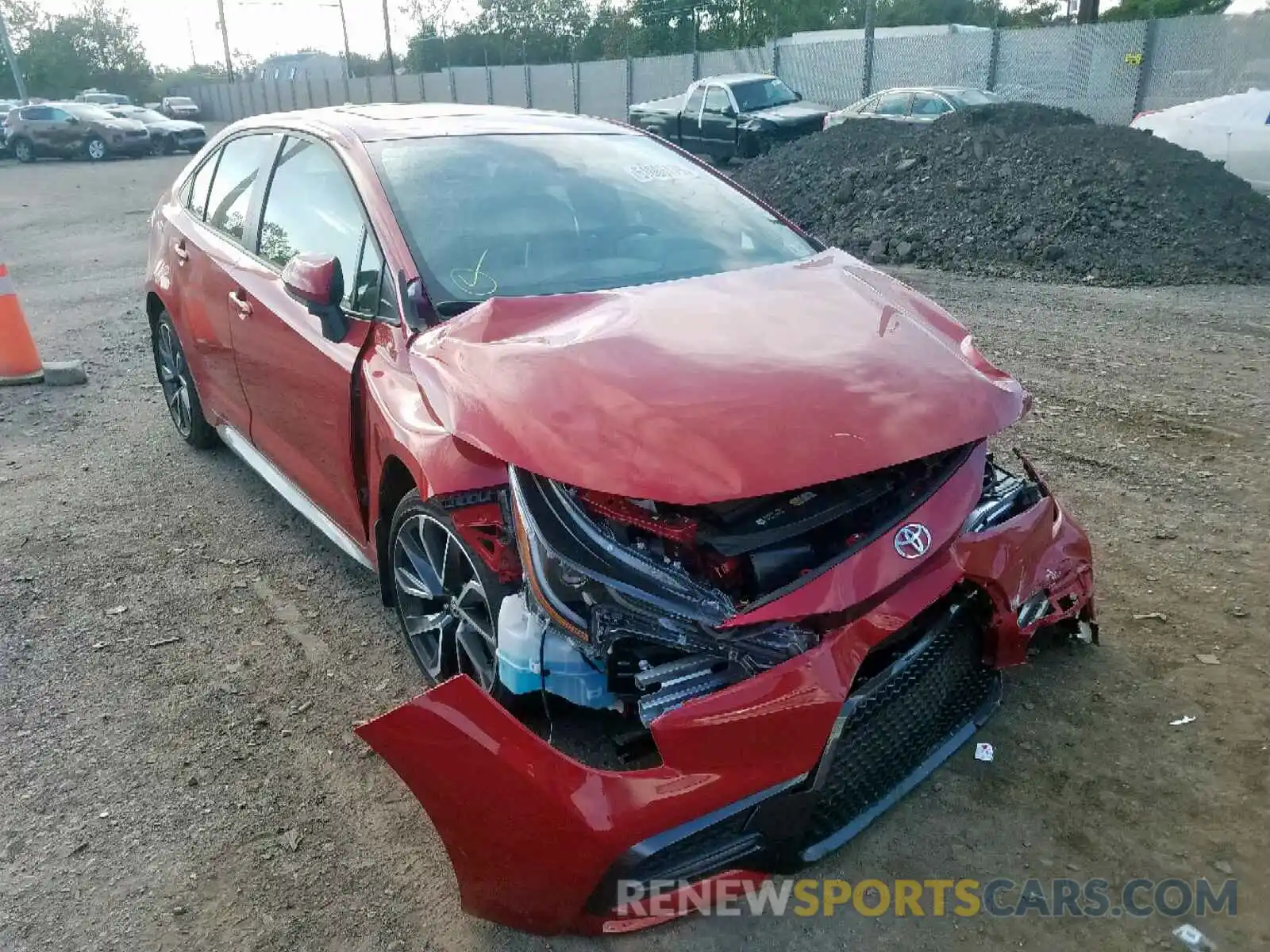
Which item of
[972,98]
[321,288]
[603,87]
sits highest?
[603,87]

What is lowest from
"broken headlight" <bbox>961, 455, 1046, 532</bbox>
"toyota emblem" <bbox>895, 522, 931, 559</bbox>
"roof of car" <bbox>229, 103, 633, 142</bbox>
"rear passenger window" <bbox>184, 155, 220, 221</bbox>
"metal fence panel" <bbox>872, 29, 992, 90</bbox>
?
"broken headlight" <bbox>961, 455, 1046, 532</bbox>

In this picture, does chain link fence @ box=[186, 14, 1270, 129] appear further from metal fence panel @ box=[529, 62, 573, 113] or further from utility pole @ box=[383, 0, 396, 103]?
utility pole @ box=[383, 0, 396, 103]

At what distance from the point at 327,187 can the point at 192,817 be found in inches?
84.5

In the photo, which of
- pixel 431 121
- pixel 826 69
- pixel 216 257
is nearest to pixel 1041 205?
pixel 431 121

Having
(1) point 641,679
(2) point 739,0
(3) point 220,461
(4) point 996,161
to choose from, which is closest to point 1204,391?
(1) point 641,679

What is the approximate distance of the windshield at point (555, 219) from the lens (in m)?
3.16

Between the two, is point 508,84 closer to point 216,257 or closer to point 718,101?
point 718,101

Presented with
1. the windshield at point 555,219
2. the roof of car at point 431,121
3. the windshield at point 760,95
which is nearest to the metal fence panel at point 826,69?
the windshield at point 760,95

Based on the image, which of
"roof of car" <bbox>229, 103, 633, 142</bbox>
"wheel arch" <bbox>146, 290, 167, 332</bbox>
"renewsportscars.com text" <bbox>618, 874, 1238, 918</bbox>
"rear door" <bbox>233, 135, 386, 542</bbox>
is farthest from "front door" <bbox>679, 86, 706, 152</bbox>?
"renewsportscars.com text" <bbox>618, 874, 1238, 918</bbox>

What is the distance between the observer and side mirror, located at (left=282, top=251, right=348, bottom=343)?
3.06 meters

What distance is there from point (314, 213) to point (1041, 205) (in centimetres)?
897

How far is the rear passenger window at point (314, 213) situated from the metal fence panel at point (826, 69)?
2273cm

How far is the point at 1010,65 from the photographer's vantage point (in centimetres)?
2238

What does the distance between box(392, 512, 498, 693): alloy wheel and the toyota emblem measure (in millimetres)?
1065
